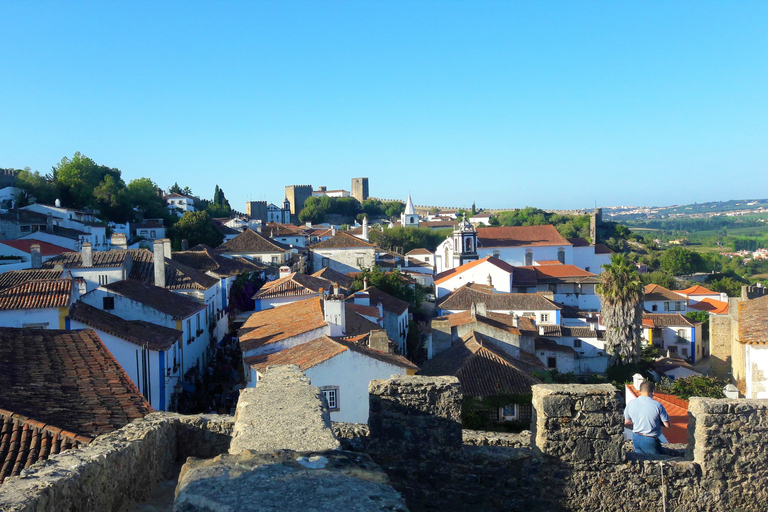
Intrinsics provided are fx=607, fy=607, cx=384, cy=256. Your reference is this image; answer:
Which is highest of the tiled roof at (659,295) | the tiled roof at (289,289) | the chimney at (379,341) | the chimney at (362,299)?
the tiled roof at (289,289)

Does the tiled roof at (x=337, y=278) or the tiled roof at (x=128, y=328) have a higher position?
the tiled roof at (x=128, y=328)

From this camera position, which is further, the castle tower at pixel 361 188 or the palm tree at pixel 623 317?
the castle tower at pixel 361 188

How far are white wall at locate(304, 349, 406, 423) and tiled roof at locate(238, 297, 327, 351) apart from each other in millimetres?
3653

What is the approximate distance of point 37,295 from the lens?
50.2ft

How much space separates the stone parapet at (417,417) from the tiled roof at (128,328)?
12240 mm

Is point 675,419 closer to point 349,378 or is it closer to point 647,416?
point 647,416

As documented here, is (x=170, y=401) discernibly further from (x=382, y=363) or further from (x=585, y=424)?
(x=585, y=424)

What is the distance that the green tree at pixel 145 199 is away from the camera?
226ft

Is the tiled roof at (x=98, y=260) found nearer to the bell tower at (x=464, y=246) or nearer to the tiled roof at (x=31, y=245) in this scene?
the tiled roof at (x=31, y=245)

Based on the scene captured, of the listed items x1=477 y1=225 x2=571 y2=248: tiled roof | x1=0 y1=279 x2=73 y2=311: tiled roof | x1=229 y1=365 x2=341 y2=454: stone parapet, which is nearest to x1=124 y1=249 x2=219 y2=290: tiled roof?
x1=0 y1=279 x2=73 y2=311: tiled roof

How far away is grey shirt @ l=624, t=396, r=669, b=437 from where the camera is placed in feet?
20.9

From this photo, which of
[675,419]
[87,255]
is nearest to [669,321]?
[675,419]

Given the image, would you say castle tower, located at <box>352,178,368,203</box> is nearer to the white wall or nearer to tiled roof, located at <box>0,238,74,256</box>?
tiled roof, located at <box>0,238,74,256</box>

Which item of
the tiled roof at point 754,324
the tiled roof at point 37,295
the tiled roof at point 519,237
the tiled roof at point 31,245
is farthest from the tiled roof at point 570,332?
the tiled roof at point 519,237
